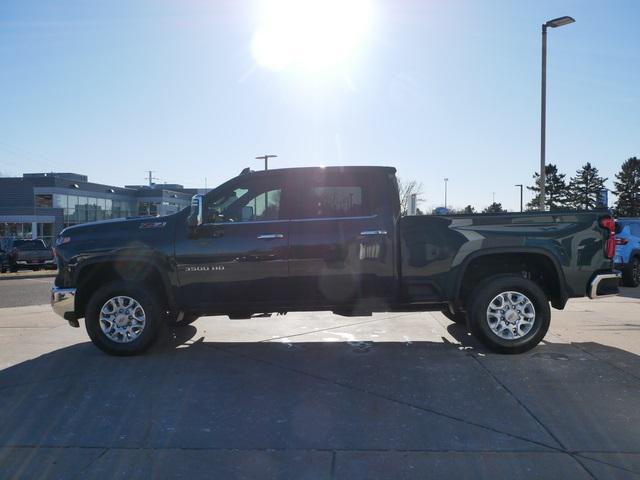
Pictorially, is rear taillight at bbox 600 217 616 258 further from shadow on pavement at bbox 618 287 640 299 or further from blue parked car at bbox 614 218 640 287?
blue parked car at bbox 614 218 640 287

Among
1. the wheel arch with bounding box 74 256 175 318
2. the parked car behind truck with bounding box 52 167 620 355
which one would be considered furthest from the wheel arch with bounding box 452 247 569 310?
the wheel arch with bounding box 74 256 175 318

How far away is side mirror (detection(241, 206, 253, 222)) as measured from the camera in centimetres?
621

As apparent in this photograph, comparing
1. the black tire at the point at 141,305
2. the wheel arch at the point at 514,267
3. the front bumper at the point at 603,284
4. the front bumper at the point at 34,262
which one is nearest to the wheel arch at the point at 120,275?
the black tire at the point at 141,305

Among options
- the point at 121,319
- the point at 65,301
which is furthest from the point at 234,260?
the point at 65,301

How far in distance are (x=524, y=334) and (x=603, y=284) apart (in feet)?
3.55

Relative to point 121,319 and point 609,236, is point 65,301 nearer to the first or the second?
point 121,319

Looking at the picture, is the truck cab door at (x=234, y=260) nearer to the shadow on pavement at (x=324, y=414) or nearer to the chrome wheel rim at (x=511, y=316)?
the shadow on pavement at (x=324, y=414)

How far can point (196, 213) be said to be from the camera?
6012mm

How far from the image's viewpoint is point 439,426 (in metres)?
4.07

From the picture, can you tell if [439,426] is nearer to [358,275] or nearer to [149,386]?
[358,275]

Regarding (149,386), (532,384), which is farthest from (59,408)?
(532,384)

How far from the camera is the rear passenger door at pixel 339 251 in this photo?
605 centimetres

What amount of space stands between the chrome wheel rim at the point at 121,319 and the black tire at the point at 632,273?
42.3 feet

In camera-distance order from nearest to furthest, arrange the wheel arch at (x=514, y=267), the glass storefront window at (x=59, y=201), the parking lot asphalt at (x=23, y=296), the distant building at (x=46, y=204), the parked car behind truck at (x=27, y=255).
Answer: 1. the wheel arch at (x=514, y=267)
2. the parking lot asphalt at (x=23, y=296)
3. the parked car behind truck at (x=27, y=255)
4. the distant building at (x=46, y=204)
5. the glass storefront window at (x=59, y=201)
